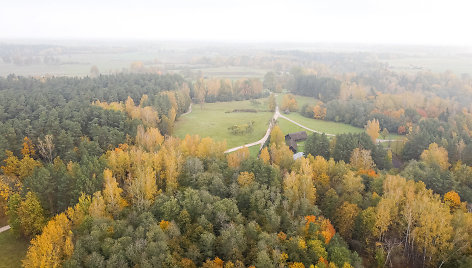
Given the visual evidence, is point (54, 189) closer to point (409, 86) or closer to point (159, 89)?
point (159, 89)

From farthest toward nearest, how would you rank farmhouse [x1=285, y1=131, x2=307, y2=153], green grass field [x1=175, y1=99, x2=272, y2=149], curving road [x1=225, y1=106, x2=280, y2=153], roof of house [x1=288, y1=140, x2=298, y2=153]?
green grass field [x1=175, y1=99, x2=272, y2=149] < farmhouse [x1=285, y1=131, x2=307, y2=153] < roof of house [x1=288, y1=140, x2=298, y2=153] < curving road [x1=225, y1=106, x2=280, y2=153]

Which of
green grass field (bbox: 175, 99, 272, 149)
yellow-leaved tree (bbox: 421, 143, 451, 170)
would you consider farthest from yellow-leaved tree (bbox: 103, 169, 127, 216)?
yellow-leaved tree (bbox: 421, 143, 451, 170)

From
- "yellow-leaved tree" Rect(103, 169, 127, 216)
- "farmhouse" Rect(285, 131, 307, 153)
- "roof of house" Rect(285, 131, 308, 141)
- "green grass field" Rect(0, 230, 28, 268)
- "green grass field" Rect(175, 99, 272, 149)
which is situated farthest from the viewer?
"green grass field" Rect(175, 99, 272, 149)

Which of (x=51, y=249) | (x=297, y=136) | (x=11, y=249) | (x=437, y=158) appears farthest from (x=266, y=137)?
(x=51, y=249)

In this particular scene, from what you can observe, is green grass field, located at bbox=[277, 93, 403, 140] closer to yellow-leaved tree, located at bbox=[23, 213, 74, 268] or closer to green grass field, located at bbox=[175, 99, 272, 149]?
green grass field, located at bbox=[175, 99, 272, 149]

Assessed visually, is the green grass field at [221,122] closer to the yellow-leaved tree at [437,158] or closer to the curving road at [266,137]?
the curving road at [266,137]

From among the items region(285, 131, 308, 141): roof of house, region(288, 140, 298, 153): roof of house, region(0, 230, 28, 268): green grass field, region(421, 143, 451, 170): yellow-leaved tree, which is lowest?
region(0, 230, 28, 268): green grass field

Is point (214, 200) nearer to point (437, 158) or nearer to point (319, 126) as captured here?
point (437, 158)
